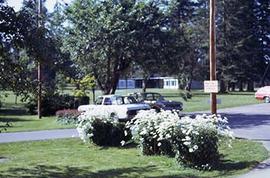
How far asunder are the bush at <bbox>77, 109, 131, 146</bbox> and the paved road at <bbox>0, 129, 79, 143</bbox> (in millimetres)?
3559

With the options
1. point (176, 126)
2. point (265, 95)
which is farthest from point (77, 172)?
point (265, 95)

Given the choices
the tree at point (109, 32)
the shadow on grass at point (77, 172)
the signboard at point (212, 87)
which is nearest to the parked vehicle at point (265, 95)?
the tree at point (109, 32)

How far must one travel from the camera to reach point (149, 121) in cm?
1471

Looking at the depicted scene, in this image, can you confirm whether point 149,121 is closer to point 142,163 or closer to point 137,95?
point 142,163

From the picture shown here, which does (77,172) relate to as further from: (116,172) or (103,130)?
(103,130)

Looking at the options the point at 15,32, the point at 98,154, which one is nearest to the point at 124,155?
the point at 98,154

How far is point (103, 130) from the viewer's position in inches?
723

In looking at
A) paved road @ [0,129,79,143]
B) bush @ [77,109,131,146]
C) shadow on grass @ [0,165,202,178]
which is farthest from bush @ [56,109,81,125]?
shadow on grass @ [0,165,202,178]

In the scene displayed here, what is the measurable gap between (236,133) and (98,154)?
6.92m

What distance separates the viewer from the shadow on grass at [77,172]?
12.3 metres

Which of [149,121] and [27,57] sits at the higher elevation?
[27,57]

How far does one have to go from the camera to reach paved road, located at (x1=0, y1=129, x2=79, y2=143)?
2144 centimetres

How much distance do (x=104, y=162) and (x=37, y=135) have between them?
8.80 metres

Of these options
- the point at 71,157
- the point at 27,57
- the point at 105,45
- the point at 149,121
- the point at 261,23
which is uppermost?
the point at 261,23
